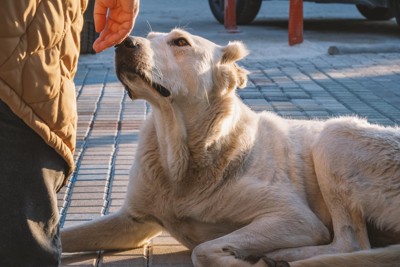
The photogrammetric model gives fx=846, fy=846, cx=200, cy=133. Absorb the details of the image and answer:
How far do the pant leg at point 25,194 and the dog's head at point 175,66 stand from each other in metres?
1.14

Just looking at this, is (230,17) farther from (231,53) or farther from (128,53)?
(128,53)

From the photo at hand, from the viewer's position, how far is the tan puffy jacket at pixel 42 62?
2699 millimetres

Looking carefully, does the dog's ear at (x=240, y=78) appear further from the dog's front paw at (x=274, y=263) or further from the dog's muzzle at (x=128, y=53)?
the dog's front paw at (x=274, y=263)

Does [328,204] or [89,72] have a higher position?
[328,204]

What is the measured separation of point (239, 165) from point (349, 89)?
14.8ft

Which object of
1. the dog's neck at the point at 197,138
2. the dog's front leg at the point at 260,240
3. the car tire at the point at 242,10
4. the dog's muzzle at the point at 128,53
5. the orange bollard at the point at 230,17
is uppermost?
the dog's muzzle at the point at 128,53

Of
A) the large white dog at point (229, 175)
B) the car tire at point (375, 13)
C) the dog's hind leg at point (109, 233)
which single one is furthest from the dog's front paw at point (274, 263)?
the car tire at point (375, 13)

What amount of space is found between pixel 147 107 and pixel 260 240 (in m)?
3.85

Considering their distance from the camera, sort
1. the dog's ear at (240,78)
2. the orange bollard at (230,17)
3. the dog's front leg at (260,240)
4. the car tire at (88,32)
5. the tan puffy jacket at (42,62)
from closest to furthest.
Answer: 1. the tan puffy jacket at (42,62)
2. the dog's front leg at (260,240)
3. the dog's ear at (240,78)
4. the car tire at (88,32)
5. the orange bollard at (230,17)

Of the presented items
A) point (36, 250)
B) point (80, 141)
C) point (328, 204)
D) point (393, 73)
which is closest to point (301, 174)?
point (328, 204)

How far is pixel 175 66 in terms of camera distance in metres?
4.22

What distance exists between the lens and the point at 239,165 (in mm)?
4285

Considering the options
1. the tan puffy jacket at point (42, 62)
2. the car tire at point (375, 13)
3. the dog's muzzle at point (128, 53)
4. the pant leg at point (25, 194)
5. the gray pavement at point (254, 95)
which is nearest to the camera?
the tan puffy jacket at point (42, 62)

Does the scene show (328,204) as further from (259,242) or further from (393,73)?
(393,73)
